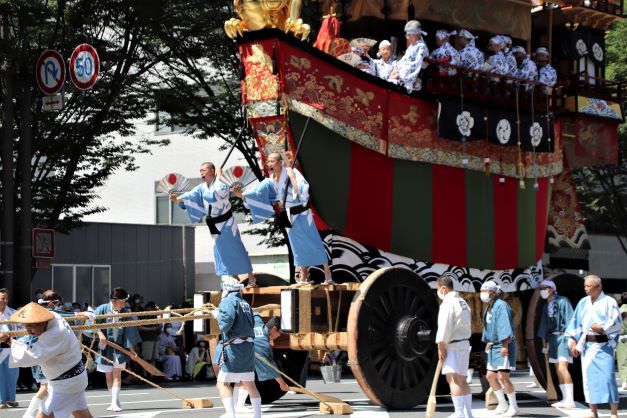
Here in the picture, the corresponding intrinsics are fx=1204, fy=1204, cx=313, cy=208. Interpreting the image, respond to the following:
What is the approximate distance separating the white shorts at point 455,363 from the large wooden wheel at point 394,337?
52.0 inches

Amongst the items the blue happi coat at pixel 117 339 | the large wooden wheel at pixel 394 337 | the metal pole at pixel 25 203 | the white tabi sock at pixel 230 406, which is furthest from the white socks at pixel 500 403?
the metal pole at pixel 25 203

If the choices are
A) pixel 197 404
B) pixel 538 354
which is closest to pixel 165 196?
pixel 197 404

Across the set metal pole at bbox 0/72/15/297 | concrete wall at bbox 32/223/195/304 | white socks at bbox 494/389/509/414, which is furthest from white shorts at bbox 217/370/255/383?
concrete wall at bbox 32/223/195/304

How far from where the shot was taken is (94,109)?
2372cm

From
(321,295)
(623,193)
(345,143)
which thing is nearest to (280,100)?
(345,143)

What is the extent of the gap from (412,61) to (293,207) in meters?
2.53

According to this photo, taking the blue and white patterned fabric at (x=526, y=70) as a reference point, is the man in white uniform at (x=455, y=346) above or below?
below

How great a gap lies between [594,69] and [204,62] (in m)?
10.8

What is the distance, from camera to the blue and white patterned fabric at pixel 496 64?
15891 mm

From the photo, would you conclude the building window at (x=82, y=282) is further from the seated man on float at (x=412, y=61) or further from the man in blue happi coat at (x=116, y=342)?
the seated man on float at (x=412, y=61)

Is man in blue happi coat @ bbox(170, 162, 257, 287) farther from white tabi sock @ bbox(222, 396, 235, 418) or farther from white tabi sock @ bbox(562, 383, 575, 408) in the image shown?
white tabi sock @ bbox(562, 383, 575, 408)

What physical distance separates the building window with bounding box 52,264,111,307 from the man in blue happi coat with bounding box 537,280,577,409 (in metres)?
18.0

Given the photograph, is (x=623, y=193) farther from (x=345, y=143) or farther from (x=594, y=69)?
(x=345, y=143)

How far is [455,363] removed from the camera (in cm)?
1226
